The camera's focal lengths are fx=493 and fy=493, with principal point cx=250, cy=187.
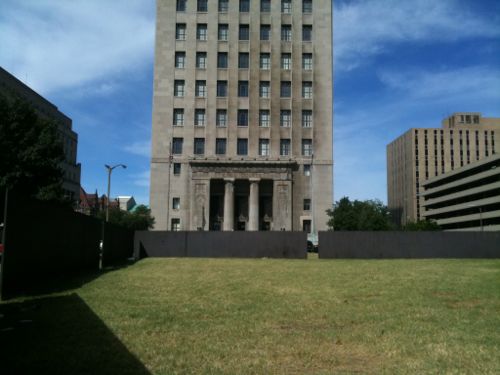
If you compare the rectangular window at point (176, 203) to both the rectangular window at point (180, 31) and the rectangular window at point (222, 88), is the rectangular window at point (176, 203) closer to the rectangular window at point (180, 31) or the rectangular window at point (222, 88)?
the rectangular window at point (222, 88)

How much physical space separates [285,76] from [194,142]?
618 inches

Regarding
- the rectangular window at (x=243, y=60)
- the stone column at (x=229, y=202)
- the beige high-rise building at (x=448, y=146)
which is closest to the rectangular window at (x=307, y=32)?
the rectangular window at (x=243, y=60)

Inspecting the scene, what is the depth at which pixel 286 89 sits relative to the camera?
6894cm

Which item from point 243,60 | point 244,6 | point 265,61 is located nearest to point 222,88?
point 243,60

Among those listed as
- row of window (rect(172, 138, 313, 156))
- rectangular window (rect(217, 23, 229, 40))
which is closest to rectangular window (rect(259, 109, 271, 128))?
row of window (rect(172, 138, 313, 156))

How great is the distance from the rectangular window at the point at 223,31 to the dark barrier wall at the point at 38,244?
166ft

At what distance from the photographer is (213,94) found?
223 feet

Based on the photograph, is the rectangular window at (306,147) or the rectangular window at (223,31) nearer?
the rectangular window at (306,147)

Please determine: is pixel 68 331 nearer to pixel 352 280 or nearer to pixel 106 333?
pixel 106 333

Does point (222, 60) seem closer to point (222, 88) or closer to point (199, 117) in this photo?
point (222, 88)

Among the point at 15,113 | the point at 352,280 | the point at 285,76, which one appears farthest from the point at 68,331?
the point at 285,76

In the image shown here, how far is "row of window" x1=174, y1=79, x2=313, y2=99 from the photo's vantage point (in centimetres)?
6831

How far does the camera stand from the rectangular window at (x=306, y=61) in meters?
69.2

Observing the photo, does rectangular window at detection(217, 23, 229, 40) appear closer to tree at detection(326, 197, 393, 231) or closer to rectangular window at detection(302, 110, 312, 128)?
rectangular window at detection(302, 110, 312, 128)
